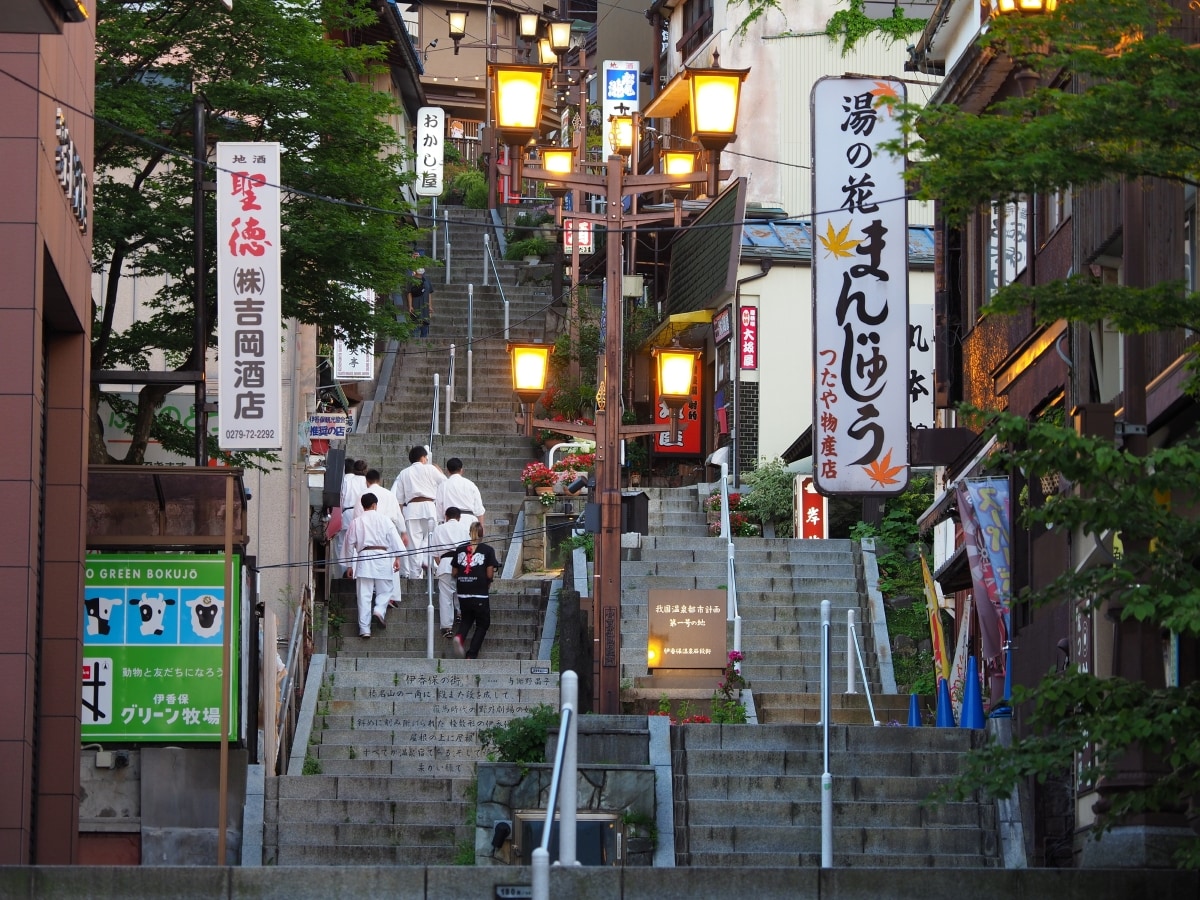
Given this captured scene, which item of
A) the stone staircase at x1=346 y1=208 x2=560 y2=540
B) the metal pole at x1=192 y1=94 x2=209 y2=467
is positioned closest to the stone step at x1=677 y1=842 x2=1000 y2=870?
the metal pole at x1=192 y1=94 x2=209 y2=467

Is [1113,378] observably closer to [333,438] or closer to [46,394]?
[46,394]

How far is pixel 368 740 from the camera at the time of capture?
19172 mm

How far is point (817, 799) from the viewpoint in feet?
54.3

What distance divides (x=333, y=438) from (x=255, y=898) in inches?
736

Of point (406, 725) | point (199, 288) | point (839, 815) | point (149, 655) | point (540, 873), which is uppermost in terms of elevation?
point (199, 288)

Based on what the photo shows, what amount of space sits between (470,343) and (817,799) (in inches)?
882

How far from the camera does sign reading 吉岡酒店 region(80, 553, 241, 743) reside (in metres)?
16.9

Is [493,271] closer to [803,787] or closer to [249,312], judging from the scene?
[249,312]

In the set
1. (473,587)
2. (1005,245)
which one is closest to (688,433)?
(473,587)

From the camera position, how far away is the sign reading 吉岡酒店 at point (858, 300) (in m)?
18.1

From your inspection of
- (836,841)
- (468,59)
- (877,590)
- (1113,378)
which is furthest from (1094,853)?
(468,59)

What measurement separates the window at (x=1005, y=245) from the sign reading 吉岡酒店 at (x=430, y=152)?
26.9m

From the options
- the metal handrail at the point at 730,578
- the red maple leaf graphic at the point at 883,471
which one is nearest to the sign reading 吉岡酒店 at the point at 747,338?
the metal handrail at the point at 730,578

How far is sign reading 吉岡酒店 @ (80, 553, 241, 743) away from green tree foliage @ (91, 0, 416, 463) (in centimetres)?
379
